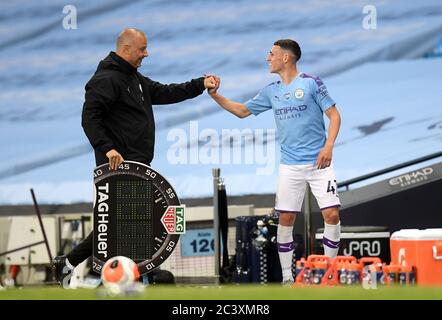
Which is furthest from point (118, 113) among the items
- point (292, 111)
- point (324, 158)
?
point (324, 158)

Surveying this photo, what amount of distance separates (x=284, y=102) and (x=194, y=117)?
325cm

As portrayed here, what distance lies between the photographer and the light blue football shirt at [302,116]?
718cm

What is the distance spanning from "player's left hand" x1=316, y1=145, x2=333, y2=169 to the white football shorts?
67mm

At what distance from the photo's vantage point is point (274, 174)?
1022 cm

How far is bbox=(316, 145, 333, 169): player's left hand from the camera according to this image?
7.06m

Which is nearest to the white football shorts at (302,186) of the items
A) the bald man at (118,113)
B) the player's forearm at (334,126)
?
the player's forearm at (334,126)

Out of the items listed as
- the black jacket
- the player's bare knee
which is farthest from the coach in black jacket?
the player's bare knee

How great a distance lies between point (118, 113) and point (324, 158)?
1.42 metres

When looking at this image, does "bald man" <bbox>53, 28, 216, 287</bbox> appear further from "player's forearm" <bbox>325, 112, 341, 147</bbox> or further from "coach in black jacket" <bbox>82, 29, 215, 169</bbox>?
"player's forearm" <bbox>325, 112, 341, 147</bbox>

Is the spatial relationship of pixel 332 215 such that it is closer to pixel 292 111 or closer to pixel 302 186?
pixel 302 186

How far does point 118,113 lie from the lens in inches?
257

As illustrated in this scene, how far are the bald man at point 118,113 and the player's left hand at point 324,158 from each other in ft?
3.87
